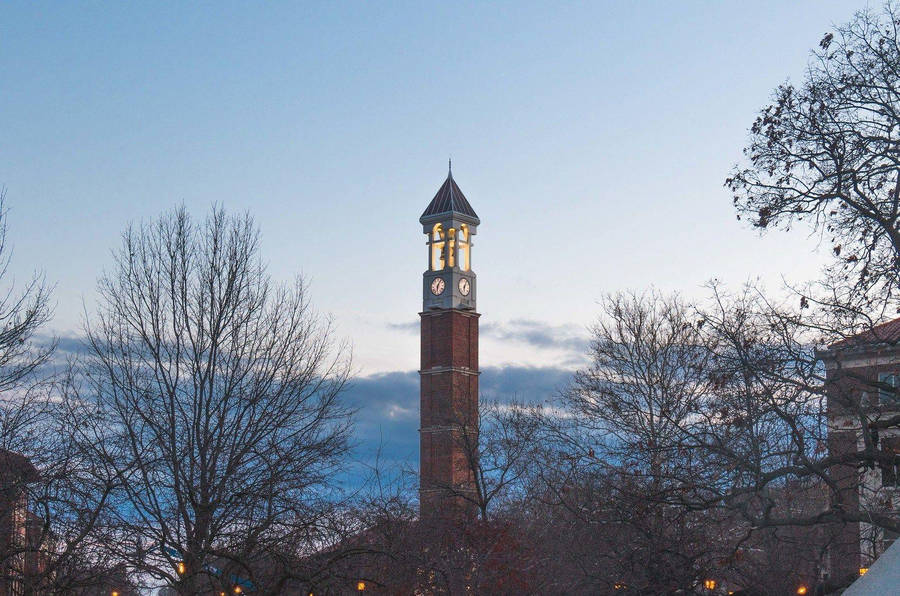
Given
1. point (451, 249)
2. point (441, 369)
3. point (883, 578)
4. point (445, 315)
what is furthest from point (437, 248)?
point (883, 578)

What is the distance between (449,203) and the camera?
2879 inches

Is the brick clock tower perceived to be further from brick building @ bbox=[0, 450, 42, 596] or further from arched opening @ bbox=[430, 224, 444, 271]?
brick building @ bbox=[0, 450, 42, 596]

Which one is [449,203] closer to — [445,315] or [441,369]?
[445,315]

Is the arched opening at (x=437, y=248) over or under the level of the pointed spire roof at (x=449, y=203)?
under

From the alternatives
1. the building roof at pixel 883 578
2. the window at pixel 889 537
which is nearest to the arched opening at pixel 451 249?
the window at pixel 889 537

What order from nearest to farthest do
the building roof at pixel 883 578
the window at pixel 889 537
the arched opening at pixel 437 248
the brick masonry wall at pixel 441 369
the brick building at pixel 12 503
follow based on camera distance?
the building roof at pixel 883 578, the window at pixel 889 537, the brick building at pixel 12 503, the brick masonry wall at pixel 441 369, the arched opening at pixel 437 248

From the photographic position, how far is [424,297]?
7344cm

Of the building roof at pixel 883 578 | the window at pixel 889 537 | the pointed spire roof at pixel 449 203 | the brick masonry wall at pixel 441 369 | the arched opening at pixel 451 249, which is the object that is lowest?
the building roof at pixel 883 578

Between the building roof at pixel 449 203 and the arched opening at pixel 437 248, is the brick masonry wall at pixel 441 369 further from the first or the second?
the building roof at pixel 449 203

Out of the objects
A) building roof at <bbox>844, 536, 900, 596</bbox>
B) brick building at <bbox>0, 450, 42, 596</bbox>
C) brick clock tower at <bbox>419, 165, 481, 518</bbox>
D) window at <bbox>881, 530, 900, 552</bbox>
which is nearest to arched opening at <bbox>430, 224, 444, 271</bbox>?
brick clock tower at <bbox>419, 165, 481, 518</bbox>

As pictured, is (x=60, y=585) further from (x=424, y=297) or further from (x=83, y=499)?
(x=424, y=297)

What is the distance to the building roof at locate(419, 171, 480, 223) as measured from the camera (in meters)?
73.1

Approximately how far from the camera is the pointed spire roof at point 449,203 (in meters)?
73.1

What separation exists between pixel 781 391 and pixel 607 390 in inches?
760
